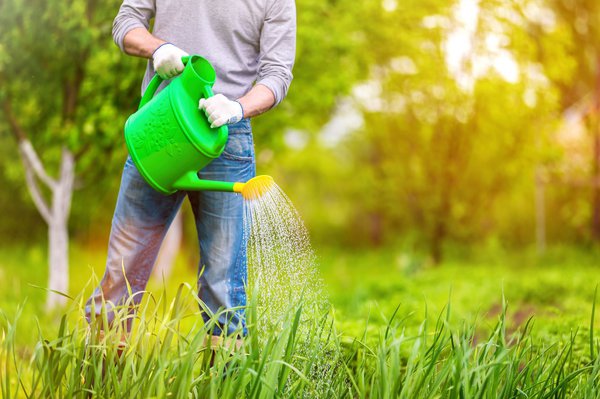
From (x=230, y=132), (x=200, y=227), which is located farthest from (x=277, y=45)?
(x=200, y=227)

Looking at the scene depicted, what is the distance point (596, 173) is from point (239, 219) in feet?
29.4

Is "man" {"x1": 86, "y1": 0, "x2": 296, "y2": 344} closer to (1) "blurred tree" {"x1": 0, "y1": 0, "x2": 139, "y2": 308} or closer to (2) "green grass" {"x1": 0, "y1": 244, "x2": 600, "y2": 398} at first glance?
(2) "green grass" {"x1": 0, "y1": 244, "x2": 600, "y2": 398}

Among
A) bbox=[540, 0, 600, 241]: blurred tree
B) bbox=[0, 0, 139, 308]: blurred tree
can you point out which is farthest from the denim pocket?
bbox=[540, 0, 600, 241]: blurred tree

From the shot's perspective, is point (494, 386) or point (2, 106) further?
point (2, 106)

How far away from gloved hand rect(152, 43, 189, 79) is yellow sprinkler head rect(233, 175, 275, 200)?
1.35 feet

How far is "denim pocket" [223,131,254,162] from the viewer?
291 centimetres

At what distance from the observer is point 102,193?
996 cm

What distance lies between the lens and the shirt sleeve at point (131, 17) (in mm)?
2904

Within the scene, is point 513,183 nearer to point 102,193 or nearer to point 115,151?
point 102,193

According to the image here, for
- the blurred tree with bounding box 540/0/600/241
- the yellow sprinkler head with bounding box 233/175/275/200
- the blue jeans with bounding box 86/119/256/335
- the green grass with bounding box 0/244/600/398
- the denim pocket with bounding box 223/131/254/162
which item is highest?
the blurred tree with bounding box 540/0/600/241

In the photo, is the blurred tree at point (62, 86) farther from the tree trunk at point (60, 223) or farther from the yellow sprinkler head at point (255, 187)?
the yellow sprinkler head at point (255, 187)

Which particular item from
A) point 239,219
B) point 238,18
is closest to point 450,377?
point 239,219

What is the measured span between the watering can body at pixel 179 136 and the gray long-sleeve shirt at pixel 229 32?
0.16 m

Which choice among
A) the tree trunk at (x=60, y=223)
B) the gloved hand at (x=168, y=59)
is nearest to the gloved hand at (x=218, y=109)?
the gloved hand at (x=168, y=59)
